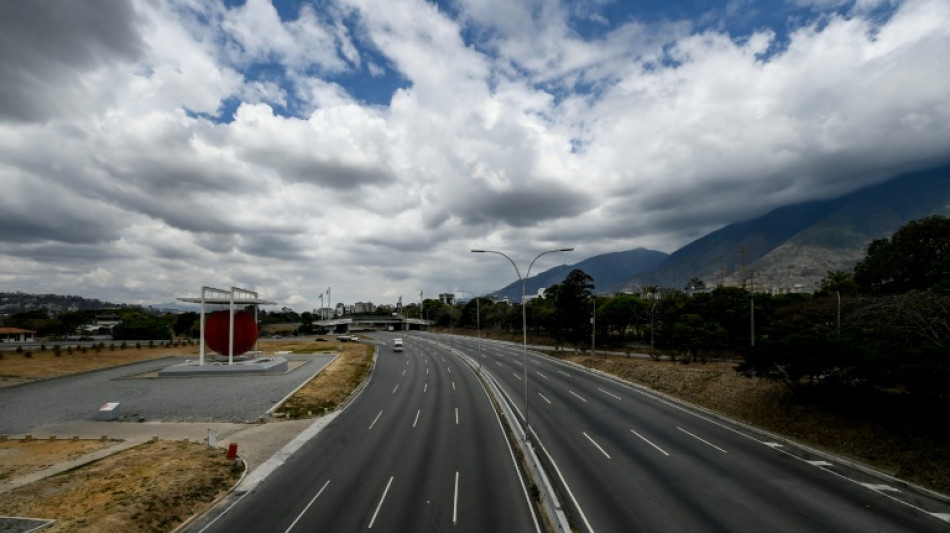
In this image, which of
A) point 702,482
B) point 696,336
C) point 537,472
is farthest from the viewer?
point 696,336

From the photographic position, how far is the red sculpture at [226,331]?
53834 mm

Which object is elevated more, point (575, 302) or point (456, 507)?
point (575, 302)

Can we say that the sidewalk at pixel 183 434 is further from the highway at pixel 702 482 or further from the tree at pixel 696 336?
the tree at pixel 696 336

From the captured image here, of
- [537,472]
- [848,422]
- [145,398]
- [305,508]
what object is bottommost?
[145,398]

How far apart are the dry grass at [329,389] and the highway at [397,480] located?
323cm

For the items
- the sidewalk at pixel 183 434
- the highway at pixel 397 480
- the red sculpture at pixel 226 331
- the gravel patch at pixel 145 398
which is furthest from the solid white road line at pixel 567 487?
the red sculpture at pixel 226 331

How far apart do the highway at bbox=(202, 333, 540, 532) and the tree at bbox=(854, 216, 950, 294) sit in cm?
5622

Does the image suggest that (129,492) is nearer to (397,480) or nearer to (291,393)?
(397,480)

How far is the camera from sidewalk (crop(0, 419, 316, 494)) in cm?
2367

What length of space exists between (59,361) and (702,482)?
75.6m

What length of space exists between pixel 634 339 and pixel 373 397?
65281mm

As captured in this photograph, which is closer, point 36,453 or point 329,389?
point 36,453

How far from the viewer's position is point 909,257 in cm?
5281

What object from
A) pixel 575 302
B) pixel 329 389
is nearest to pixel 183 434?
pixel 329 389
